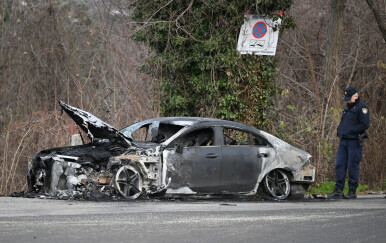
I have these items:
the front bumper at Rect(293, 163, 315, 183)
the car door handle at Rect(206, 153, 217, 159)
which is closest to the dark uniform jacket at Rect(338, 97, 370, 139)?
the front bumper at Rect(293, 163, 315, 183)

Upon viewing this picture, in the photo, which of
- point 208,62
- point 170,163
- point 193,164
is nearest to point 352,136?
point 193,164

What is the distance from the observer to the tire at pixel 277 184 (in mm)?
14305

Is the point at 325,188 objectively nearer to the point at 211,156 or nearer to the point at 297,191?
the point at 297,191

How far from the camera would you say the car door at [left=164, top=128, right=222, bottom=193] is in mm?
13125

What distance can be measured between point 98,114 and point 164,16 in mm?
3349

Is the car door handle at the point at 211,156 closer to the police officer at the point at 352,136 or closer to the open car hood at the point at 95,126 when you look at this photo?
the open car hood at the point at 95,126

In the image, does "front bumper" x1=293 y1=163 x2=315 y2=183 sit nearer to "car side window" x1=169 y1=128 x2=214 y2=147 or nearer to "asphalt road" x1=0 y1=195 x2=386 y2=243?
"asphalt road" x1=0 y1=195 x2=386 y2=243

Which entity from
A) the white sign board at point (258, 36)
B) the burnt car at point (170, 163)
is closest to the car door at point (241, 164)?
the burnt car at point (170, 163)

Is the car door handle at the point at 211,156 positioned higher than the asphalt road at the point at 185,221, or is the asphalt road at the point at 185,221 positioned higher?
the car door handle at the point at 211,156

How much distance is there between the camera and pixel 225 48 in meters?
19.5

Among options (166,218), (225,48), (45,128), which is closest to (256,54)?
(225,48)

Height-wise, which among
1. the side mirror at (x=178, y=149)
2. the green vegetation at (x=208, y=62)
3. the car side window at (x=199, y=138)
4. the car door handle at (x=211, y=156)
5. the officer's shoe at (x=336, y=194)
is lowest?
the officer's shoe at (x=336, y=194)

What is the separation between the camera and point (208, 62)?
63.8 feet

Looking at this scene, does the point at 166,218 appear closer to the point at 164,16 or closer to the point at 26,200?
the point at 26,200
